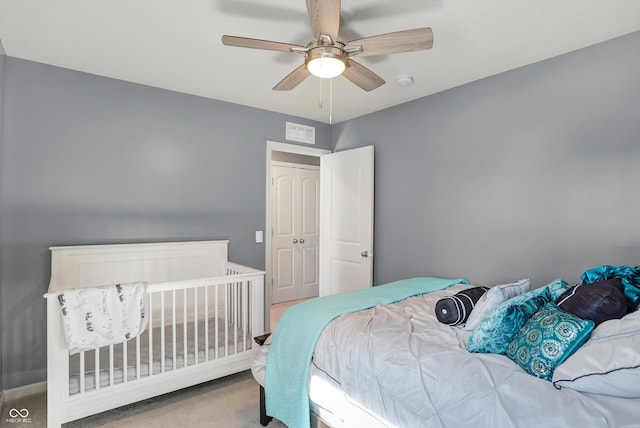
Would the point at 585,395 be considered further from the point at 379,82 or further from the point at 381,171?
the point at 381,171

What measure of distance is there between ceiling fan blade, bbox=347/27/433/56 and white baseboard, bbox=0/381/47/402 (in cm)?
319

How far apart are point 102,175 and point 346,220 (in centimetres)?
234

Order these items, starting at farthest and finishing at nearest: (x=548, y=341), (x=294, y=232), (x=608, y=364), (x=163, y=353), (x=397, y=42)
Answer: (x=294, y=232) < (x=163, y=353) < (x=397, y=42) < (x=548, y=341) < (x=608, y=364)

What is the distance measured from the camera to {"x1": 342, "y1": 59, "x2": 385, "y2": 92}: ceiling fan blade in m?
1.95

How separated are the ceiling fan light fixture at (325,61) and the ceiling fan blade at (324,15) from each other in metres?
0.07

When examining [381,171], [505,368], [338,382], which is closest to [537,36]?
[381,171]

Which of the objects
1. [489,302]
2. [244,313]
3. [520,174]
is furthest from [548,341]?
[244,313]

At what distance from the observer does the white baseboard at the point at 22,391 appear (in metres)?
2.35

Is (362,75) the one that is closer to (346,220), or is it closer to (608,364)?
(608,364)

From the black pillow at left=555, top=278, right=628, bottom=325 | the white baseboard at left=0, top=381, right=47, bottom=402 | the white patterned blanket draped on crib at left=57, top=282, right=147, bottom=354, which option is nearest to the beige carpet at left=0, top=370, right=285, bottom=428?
the white baseboard at left=0, top=381, right=47, bottom=402

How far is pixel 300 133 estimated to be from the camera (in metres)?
3.87

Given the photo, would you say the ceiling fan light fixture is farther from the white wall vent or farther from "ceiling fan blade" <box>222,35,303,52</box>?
the white wall vent

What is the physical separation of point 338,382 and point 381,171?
2.38 metres

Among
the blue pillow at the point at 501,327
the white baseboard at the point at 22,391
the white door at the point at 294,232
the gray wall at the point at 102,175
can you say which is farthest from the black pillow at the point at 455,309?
the white door at the point at 294,232
